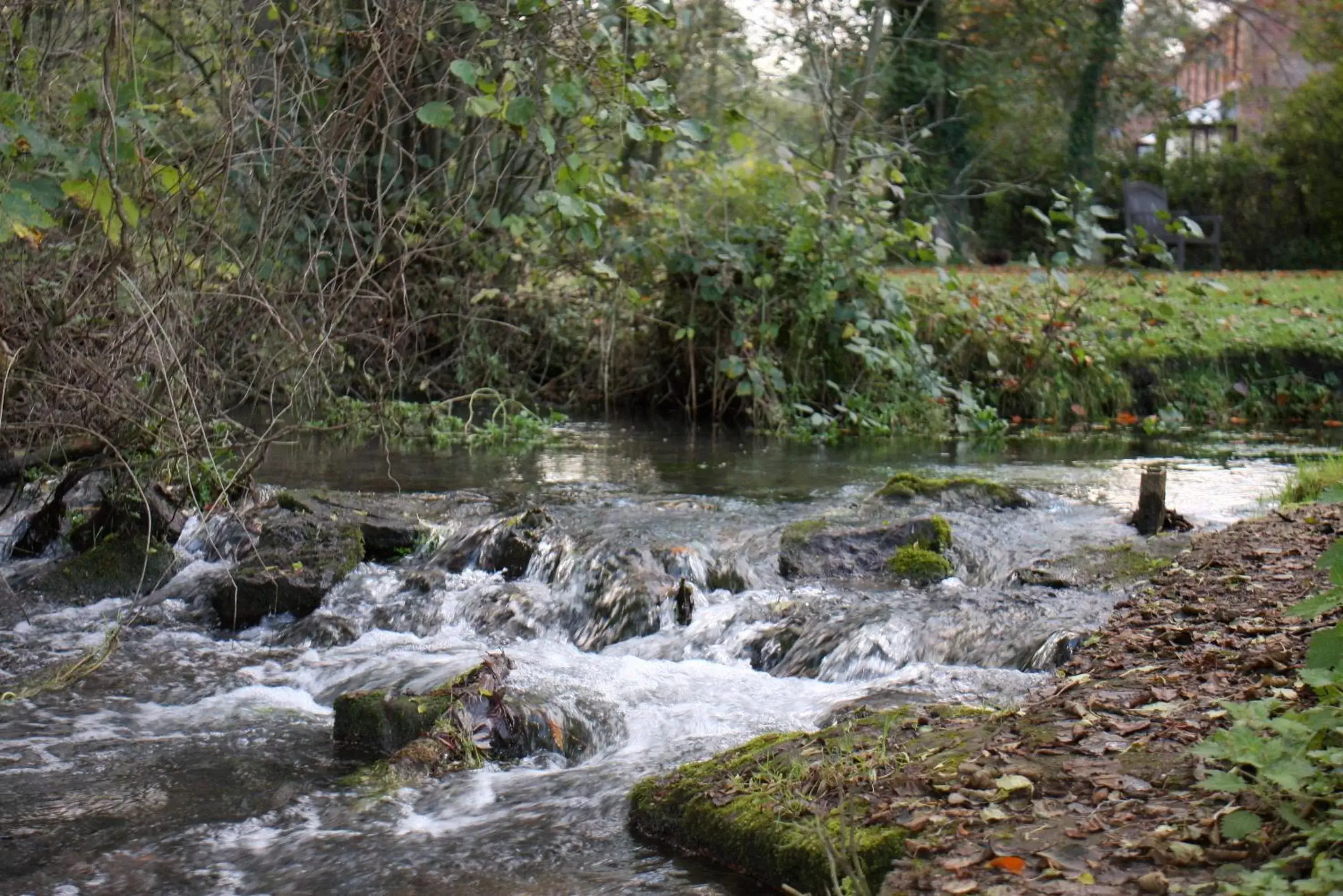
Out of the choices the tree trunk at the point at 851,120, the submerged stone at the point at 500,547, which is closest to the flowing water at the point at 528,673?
the submerged stone at the point at 500,547

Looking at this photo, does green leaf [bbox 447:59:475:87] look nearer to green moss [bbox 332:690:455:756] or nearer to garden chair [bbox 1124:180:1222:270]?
green moss [bbox 332:690:455:756]

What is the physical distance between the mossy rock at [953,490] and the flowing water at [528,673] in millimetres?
149

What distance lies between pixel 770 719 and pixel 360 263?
8.69ft

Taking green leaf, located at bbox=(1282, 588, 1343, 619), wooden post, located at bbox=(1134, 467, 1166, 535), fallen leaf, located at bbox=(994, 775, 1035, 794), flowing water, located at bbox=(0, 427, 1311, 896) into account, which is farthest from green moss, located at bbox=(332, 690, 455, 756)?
wooden post, located at bbox=(1134, 467, 1166, 535)

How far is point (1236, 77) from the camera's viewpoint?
103 feet

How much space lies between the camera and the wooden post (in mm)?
7414

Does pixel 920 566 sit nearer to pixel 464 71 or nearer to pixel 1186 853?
pixel 464 71

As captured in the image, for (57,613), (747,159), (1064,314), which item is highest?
(747,159)

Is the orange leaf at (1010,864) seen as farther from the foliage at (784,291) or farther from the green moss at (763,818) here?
the foliage at (784,291)

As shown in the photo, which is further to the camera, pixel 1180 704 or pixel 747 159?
pixel 747 159

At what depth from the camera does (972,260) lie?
22688 mm

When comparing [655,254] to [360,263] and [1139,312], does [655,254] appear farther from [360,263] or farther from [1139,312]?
[360,263]

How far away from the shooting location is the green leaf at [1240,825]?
287 centimetres

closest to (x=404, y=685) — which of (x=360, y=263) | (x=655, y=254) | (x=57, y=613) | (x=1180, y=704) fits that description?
(x=360, y=263)
